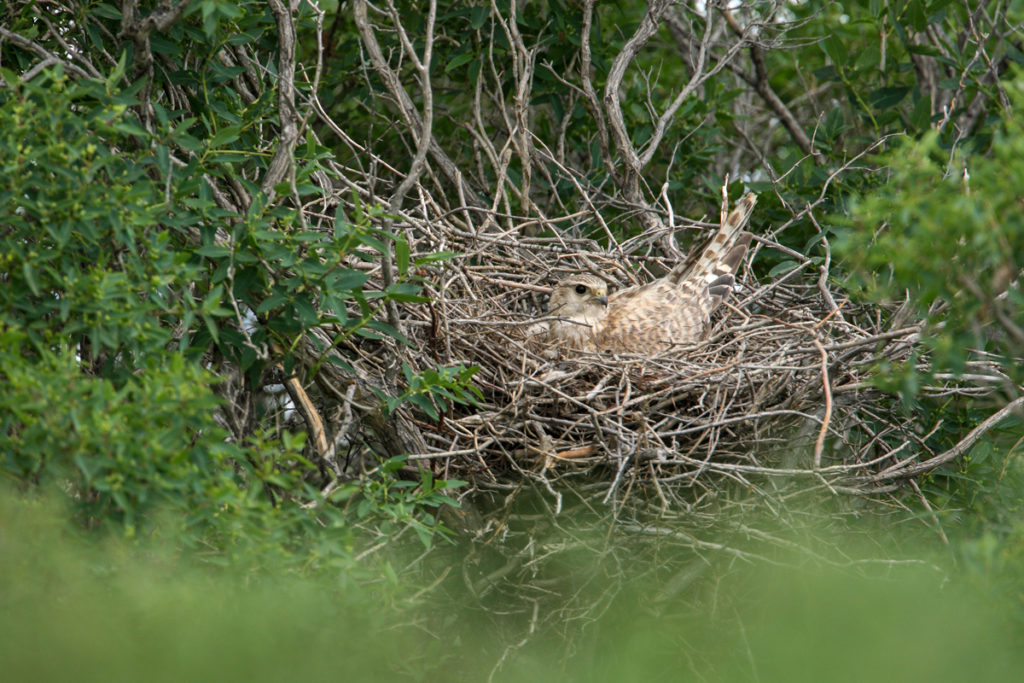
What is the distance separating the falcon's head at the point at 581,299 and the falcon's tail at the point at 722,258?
0.49 meters

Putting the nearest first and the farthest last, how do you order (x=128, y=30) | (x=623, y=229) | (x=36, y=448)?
(x=36, y=448) → (x=128, y=30) → (x=623, y=229)

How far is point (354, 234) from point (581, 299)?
183 centimetres

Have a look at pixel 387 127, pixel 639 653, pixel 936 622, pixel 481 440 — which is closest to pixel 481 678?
pixel 639 653

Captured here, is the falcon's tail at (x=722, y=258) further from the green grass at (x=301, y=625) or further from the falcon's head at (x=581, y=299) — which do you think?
the green grass at (x=301, y=625)

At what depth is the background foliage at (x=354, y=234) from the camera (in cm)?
263

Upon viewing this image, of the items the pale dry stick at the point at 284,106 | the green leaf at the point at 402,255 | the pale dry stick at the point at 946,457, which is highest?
the pale dry stick at the point at 284,106

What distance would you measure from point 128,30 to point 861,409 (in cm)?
344

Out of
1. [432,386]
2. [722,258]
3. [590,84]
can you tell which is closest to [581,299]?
[722,258]

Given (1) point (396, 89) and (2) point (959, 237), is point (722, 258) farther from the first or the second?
(2) point (959, 237)

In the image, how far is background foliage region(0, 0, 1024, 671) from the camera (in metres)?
2.63

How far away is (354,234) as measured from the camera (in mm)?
3348

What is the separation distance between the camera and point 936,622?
296cm

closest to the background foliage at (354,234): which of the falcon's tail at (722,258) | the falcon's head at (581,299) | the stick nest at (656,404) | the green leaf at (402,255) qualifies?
the green leaf at (402,255)

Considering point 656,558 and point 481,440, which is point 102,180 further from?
point 656,558
